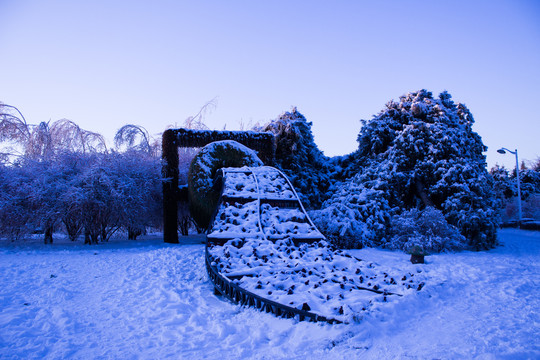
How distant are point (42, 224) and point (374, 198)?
886 cm

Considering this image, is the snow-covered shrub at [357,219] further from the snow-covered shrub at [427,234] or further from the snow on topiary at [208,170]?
the snow on topiary at [208,170]

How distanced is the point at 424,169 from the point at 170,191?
7.86 m

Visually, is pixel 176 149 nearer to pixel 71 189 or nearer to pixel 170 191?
pixel 170 191

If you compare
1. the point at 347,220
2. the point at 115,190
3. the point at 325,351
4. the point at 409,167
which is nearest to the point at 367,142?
the point at 409,167

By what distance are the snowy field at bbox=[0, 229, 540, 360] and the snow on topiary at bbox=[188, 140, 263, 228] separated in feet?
11.2

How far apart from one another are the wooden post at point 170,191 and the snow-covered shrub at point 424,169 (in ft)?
15.0

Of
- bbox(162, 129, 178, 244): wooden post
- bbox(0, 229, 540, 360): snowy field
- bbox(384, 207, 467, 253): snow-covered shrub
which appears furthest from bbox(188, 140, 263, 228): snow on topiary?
bbox(384, 207, 467, 253): snow-covered shrub

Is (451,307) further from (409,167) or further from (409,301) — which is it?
→ (409,167)

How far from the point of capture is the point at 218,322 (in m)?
3.64

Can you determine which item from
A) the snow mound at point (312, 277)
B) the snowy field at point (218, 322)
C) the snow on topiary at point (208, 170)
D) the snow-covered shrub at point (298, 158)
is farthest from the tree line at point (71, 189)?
the snow-covered shrub at point (298, 158)

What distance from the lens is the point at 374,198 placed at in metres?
10.4

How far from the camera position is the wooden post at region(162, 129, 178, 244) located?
34.6ft

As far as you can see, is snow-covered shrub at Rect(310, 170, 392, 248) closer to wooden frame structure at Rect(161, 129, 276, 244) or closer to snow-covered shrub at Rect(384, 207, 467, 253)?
snow-covered shrub at Rect(384, 207, 467, 253)

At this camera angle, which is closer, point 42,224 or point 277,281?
point 277,281
